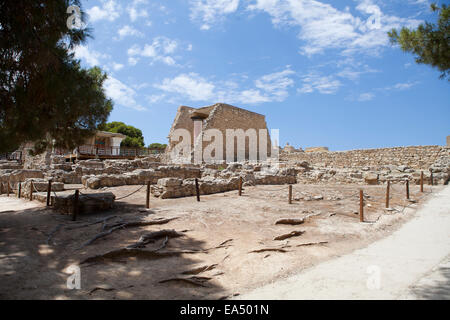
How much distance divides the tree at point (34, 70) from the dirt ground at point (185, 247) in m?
2.06

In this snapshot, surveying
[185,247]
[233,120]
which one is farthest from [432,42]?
[233,120]

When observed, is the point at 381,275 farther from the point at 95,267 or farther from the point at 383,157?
the point at 383,157

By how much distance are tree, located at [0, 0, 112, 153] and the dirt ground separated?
206cm

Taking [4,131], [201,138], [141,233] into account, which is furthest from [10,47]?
[201,138]

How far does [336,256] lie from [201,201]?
207 inches

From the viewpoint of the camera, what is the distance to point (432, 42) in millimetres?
4957

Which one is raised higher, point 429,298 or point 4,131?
point 4,131

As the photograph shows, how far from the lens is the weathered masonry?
2188 centimetres

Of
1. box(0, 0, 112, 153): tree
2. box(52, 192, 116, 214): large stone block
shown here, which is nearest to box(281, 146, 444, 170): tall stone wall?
box(52, 192, 116, 214): large stone block

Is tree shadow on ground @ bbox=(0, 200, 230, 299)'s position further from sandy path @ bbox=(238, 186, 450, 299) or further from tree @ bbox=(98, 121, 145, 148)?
tree @ bbox=(98, 121, 145, 148)

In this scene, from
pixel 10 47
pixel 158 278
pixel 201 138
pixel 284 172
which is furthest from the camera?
pixel 201 138

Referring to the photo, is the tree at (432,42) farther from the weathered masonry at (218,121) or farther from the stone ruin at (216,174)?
the weathered masonry at (218,121)

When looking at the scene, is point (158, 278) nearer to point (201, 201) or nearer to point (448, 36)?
point (201, 201)
